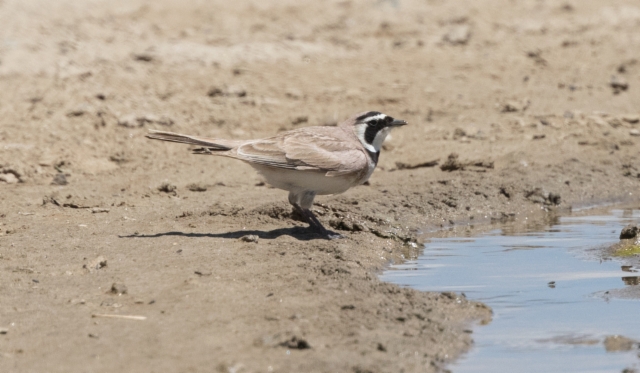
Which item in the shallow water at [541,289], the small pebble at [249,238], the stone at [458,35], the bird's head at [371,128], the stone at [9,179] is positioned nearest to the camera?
the shallow water at [541,289]

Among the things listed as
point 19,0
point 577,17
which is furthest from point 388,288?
point 577,17

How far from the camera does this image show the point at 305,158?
756 cm

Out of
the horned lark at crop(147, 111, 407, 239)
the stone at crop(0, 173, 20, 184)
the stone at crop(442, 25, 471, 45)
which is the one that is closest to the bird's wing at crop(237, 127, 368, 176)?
the horned lark at crop(147, 111, 407, 239)

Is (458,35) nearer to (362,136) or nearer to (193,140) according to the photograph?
(362,136)

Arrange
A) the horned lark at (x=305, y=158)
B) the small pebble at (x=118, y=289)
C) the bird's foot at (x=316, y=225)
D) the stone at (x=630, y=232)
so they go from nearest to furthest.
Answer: the small pebble at (x=118, y=289) → the horned lark at (x=305, y=158) → the bird's foot at (x=316, y=225) → the stone at (x=630, y=232)

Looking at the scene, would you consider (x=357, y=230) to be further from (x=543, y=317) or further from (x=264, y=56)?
(x=264, y=56)

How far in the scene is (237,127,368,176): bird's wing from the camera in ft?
24.7

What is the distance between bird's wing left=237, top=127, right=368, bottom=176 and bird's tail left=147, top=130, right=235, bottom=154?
16cm

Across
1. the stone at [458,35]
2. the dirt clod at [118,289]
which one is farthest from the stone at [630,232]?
the stone at [458,35]

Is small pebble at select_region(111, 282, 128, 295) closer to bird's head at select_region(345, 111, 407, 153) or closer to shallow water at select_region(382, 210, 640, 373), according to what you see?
shallow water at select_region(382, 210, 640, 373)

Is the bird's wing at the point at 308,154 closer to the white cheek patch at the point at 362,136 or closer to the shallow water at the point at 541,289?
the white cheek patch at the point at 362,136

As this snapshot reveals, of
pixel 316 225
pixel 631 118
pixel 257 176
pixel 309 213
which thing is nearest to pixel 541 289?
pixel 316 225

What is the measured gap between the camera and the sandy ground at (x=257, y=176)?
17.8 feet

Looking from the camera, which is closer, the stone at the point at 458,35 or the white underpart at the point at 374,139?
the white underpart at the point at 374,139
